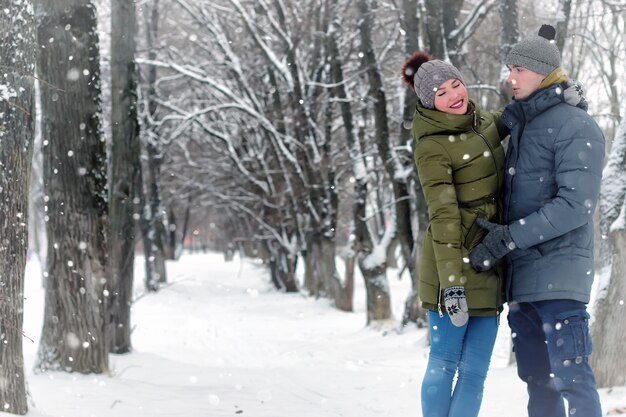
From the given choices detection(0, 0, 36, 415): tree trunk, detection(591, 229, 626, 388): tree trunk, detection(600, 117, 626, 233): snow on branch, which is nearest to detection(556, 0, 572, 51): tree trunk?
detection(600, 117, 626, 233): snow on branch

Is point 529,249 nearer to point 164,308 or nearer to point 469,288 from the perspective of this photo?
point 469,288

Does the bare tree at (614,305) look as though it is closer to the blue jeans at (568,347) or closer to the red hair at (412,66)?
the blue jeans at (568,347)

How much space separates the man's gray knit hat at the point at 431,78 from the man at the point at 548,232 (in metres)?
0.33

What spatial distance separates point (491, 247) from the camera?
11.9 feet

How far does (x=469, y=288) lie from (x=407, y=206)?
367 inches

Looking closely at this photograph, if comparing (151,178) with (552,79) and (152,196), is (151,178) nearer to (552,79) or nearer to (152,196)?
(152,196)

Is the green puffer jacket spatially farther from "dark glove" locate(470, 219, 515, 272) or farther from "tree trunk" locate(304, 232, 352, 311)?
"tree trunk" locate(304, 232, 352, 311)

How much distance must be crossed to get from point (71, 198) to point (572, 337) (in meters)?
5.06

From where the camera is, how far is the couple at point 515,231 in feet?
11.6

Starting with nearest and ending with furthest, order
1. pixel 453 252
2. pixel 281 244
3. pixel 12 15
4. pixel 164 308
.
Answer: pixel 453 252 < pixel 12 15 < pixel 164 308 < pixel 281 244

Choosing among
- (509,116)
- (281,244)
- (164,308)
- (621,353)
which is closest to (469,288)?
(509,116)

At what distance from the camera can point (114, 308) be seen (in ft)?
31.4

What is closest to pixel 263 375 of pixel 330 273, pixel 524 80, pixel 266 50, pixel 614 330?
pixel 614 330

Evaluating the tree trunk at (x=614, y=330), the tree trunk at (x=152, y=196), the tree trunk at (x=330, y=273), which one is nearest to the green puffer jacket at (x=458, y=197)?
the tree trunk at (x=614, y=330)
